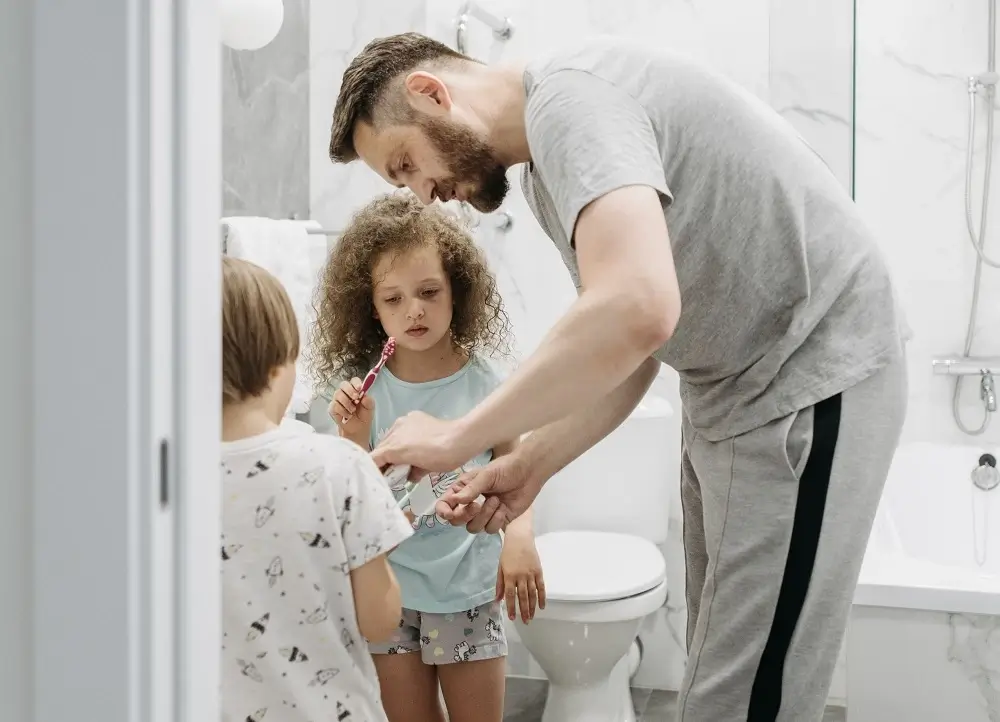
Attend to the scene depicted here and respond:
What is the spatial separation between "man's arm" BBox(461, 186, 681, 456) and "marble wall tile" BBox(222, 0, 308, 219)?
524 millimetres

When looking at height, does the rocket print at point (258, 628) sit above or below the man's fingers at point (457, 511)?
below

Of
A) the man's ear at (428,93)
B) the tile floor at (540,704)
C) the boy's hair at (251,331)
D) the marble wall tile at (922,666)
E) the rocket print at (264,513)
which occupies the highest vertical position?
the man's ear at (428,93)

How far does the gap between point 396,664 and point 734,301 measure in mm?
705

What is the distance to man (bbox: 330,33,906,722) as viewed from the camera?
0.95 m

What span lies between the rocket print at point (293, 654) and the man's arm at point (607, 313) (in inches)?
11.9

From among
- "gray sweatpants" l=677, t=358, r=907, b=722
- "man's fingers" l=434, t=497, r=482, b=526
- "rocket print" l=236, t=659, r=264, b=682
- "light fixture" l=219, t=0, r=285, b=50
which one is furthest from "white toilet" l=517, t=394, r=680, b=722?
"light fixture" l=219, t=0, r=285, b=50

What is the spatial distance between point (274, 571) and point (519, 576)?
23.6 inches

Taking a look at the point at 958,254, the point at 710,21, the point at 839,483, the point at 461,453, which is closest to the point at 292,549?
the point at 461,453

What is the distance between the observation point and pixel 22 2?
0.59m

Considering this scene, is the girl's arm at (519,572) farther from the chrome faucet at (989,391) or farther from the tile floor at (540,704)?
the chrome faucet at (989,391)

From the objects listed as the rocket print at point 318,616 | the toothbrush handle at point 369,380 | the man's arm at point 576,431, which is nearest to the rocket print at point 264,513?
the rocket print at point 318,616

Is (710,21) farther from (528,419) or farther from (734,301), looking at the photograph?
(528,419)

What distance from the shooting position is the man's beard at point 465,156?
3.59 ft

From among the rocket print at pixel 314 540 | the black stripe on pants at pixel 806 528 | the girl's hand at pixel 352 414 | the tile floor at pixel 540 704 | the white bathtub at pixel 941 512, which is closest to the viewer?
the rocket print at pixel 314 540
